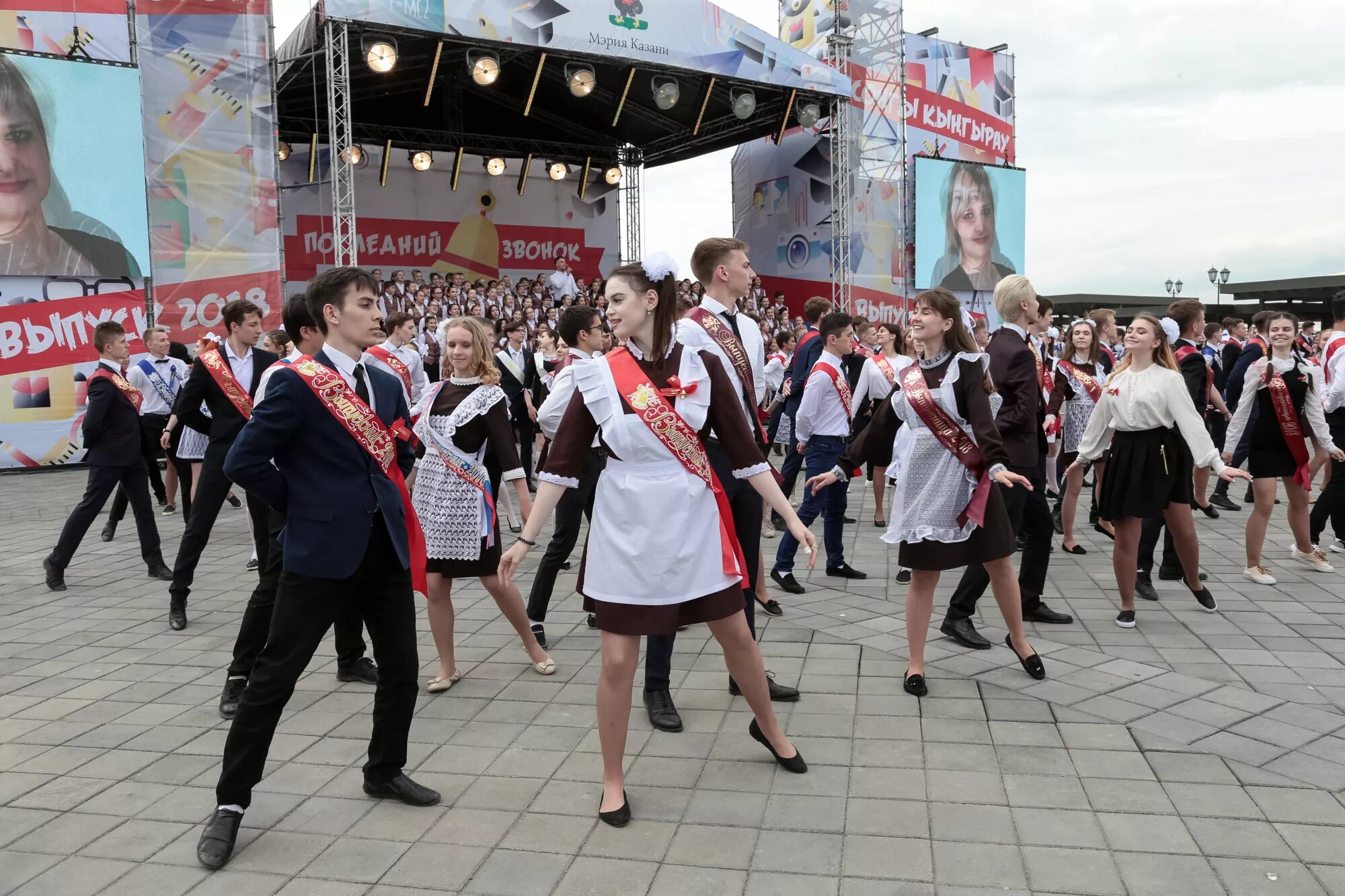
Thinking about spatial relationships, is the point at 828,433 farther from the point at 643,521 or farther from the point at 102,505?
the point at 102,505

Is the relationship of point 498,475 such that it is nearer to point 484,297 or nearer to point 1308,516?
point 1308,516

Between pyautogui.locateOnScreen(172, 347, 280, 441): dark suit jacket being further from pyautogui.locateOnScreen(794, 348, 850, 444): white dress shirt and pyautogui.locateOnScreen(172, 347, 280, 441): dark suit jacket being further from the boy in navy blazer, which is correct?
pyautogui.locateOnScreen(794, 348, 850, 444): white dress shirt

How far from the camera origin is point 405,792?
3326mm

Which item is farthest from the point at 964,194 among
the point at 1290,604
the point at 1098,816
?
the point at 1098,816

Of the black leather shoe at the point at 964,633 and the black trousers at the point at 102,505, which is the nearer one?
the black leather shoe at the point at 964,633

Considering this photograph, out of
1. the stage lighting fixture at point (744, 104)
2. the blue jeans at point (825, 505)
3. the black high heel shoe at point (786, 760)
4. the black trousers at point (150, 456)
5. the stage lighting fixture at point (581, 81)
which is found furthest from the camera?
the stage lighting fixture at point (744, 104)

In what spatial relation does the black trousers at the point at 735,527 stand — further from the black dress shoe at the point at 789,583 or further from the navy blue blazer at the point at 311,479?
the black dress shoe at the point at 789,583

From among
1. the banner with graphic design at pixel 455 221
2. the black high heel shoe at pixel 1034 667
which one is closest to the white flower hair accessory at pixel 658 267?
the black high heel shoe at pixel 1034 667

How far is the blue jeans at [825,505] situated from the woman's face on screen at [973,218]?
18.5 m

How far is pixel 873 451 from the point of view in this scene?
15.0 ft

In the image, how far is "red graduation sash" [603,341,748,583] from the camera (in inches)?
123

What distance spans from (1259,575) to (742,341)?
417cm

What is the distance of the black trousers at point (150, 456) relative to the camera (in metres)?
7.51

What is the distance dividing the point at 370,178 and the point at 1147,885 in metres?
22.8
